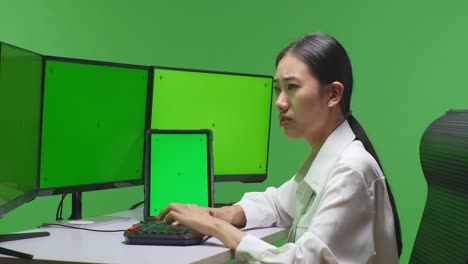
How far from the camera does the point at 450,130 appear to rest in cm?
136

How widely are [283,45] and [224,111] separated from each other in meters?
0.59

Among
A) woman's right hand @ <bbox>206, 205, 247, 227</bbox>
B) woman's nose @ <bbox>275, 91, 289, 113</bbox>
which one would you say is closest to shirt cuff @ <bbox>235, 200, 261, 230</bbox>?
woman's right hand @ <bbox>206, 205, 247, 227</bbox>

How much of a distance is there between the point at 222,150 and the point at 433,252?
977mm

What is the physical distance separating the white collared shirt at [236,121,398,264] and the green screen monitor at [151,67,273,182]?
2.27 ft

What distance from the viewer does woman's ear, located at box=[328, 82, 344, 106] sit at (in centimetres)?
151

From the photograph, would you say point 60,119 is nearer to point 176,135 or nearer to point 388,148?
point 176,135

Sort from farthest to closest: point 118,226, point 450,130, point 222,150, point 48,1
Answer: point 48,1 → point 222,150 → point 118,226 → point 450,130

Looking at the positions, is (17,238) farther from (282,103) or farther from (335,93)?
(335,93)

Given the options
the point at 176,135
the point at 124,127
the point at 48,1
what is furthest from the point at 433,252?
the point at 48,1

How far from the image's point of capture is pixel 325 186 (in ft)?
4.66

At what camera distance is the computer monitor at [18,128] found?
1.42m

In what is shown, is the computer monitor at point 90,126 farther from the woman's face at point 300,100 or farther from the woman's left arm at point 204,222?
the woman's face at point 300,100

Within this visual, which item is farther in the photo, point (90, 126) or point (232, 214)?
point (90, 126)

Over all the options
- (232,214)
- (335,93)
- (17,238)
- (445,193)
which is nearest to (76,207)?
(17,238)
